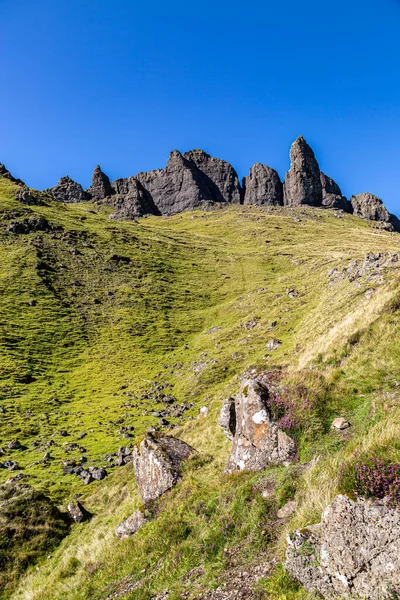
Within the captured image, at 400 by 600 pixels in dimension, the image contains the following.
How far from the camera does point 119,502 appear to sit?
20.2 m

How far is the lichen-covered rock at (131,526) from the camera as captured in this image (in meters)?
14.0

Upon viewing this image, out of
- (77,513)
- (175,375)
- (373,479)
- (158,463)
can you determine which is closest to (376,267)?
(175,375)

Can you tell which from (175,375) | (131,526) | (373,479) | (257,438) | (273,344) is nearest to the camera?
(373,479)

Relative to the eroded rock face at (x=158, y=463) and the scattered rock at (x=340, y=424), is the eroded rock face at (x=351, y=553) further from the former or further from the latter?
the eroded rock face at (x=158, y=463)

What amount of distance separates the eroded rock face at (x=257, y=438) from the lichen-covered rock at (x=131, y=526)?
4217 millimetres

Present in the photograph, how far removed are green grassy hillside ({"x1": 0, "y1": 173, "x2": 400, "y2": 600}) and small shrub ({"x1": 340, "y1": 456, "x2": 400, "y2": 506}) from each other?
0.63 metres

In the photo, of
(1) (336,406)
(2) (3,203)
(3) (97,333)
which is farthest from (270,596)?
(2) (3,203)

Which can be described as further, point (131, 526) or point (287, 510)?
point (131, 526)

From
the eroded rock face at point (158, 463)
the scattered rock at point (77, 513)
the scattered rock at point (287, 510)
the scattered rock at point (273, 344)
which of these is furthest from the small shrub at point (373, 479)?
the scattered rock at point (273, 344)

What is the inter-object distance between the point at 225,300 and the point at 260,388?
241 ft

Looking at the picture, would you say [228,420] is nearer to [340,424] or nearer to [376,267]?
[340,424]

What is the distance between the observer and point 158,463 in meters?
16.3

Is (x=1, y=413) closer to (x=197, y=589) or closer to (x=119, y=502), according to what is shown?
(x=119, y=502)

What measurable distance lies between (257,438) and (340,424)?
3279mm
